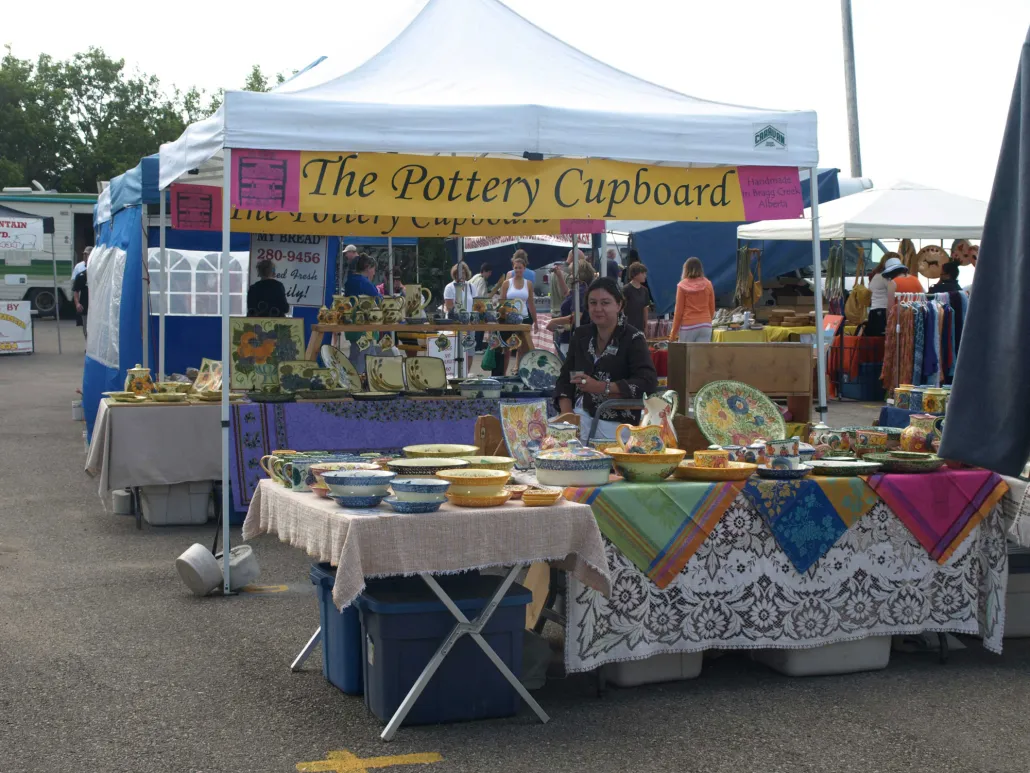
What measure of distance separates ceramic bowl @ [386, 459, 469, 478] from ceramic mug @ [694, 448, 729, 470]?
3.21 ft

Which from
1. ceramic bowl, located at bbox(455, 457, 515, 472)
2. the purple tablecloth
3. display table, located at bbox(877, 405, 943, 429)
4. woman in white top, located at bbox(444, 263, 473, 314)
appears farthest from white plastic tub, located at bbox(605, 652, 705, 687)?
woman in white top, located at bbox(444, 263, 473, 314)

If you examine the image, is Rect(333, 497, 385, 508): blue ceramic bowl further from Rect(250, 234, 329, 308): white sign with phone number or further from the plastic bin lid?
Rect(250, 234, 329, 308): white sign with phone number

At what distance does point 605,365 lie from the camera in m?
6.53

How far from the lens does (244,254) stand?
45.4 ft

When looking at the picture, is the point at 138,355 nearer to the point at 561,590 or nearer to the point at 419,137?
the point at 419,137

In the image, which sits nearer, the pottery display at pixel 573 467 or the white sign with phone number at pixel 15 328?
the pottery display at pixel 573 467

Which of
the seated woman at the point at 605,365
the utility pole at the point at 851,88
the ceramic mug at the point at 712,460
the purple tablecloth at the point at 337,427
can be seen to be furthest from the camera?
the utility pole at the point at 851,88

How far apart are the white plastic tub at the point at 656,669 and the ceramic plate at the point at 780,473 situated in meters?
0.78

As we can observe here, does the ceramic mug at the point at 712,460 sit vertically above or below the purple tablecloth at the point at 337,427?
above

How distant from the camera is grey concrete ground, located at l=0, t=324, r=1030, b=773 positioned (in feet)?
13.6

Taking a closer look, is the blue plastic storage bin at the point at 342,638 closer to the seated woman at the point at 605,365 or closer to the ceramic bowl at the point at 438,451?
the ceramic bowl at the point at 438,451

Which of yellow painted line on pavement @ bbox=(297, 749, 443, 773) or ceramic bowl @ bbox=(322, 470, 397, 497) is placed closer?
yellow painted line on pavement @ bbox=(297, 749, 443, 773)

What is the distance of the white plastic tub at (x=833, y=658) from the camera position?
200 inches

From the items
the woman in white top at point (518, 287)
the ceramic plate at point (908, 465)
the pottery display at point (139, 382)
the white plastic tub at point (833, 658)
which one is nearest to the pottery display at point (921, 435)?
the ceramic plate at point (908, 465)
